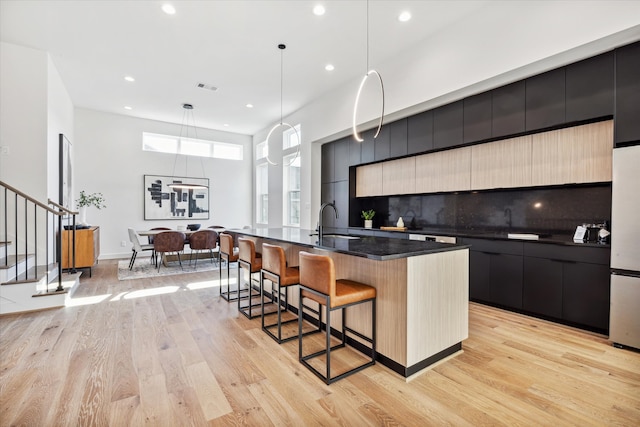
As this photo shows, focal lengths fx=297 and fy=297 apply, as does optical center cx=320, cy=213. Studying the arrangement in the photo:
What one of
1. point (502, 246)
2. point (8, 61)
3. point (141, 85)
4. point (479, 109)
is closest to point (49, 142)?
point (8, 61)

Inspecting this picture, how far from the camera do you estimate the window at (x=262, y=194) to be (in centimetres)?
917

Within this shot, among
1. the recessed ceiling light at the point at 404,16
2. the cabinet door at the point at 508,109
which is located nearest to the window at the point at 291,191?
the recessed ceiling light at the point at 404,16

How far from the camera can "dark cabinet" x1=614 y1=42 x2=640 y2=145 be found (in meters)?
2.52

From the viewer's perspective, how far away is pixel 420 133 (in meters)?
4.47

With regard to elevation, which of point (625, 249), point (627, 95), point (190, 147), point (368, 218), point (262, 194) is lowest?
point (625, 249)

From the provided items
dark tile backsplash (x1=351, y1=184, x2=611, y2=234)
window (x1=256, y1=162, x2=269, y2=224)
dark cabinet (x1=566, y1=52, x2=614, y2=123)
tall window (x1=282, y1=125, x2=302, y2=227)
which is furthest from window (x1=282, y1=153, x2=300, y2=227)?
dark cabinet (x1=566, y1=52, x2=614, y2=123)

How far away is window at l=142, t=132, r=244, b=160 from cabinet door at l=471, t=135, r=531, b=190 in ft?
23.8

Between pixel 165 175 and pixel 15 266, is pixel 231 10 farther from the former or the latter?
pixel 165 175

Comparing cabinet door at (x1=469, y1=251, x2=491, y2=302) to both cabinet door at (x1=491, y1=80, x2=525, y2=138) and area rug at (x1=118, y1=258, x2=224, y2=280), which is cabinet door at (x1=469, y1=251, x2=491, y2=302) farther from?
area rug at (x1=118, y1=258, x2=224, y2=280)

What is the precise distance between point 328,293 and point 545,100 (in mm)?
3129

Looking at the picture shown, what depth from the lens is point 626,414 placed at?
1.76 meters

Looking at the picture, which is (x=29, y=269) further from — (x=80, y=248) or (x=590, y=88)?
(x=590, y=88)

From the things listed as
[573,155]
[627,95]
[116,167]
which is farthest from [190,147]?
[627,95]

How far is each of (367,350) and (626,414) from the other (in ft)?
5.23
